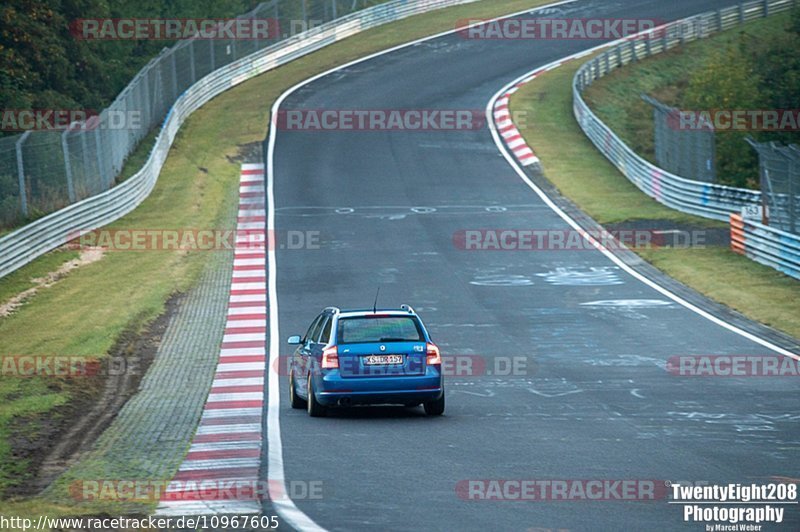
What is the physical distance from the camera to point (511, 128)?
4781 centimetres

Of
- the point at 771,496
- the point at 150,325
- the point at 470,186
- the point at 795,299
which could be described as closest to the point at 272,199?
the point at 470,186

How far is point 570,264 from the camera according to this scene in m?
29.8

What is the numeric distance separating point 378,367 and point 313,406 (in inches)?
42.8

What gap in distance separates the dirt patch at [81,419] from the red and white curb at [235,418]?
4.27 feet

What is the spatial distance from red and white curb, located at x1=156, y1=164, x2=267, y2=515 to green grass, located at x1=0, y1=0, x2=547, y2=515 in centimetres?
117

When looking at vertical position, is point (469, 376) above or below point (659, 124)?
below

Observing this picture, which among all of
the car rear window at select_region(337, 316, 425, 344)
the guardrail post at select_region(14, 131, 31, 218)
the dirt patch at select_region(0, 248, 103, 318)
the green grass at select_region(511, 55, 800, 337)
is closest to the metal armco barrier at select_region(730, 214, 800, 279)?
the green grass at select_region(511, 55, 800, 337)

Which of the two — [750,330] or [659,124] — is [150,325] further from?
[659,124]

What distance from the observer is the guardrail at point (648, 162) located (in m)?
35.0

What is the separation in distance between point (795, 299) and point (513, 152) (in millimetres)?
20462

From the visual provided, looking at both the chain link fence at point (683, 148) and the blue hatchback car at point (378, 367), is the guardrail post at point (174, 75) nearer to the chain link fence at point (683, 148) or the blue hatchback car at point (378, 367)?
the chain link fence at point (683, 148)

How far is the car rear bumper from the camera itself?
15.1m

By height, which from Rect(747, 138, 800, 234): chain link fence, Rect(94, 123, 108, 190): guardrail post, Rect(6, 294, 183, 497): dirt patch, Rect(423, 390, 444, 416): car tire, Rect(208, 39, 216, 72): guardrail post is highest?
Rect(208, 39, 216, 72): guardrail post

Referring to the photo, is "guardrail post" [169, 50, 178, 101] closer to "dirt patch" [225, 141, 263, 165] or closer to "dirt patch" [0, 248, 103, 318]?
"dirt patch" [225, 141, 263, 165]
